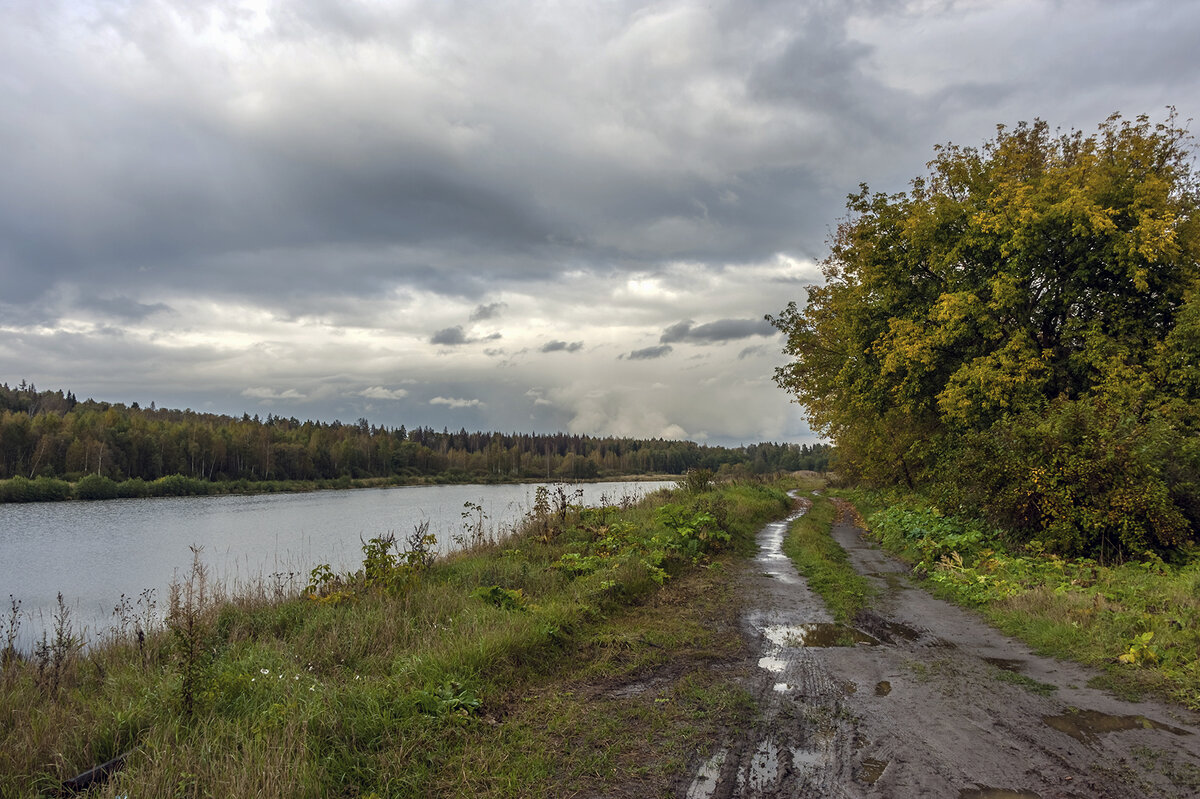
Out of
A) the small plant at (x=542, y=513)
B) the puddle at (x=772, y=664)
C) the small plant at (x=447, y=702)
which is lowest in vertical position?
the puddle at (x=772, y=664)

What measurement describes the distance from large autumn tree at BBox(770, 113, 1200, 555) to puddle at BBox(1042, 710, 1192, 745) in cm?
686

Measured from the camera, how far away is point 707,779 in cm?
421

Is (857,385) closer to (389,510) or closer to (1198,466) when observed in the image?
(1198,466)

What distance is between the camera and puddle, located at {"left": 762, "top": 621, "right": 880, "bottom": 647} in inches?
300

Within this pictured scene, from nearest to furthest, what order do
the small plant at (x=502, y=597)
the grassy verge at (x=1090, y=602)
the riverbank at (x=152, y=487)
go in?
the grassy verge at (x=1090, y=602) < the small plant at (x=502, y=597) < the riverbank at (x=152, y=487)

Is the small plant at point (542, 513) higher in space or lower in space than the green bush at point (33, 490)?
higher

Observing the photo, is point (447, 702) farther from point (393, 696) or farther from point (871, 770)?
point (871, 770)

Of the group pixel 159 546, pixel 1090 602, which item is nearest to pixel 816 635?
pixel 1090 602

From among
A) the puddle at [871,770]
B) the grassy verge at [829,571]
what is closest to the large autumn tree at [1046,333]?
the grassy verge at [829,571]

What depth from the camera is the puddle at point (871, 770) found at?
163 inches

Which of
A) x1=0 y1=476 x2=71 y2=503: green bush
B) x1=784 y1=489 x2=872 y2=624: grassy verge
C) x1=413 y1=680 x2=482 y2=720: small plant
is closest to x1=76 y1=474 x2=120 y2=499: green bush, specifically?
x1=0 y1=476 x2=71 y2=503: green bush

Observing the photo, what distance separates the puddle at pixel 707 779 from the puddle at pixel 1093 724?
9.05ft

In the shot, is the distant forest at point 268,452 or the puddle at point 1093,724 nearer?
the puddle at point 1093,724

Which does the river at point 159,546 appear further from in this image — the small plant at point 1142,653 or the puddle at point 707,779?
the small plant at point 1142,653
